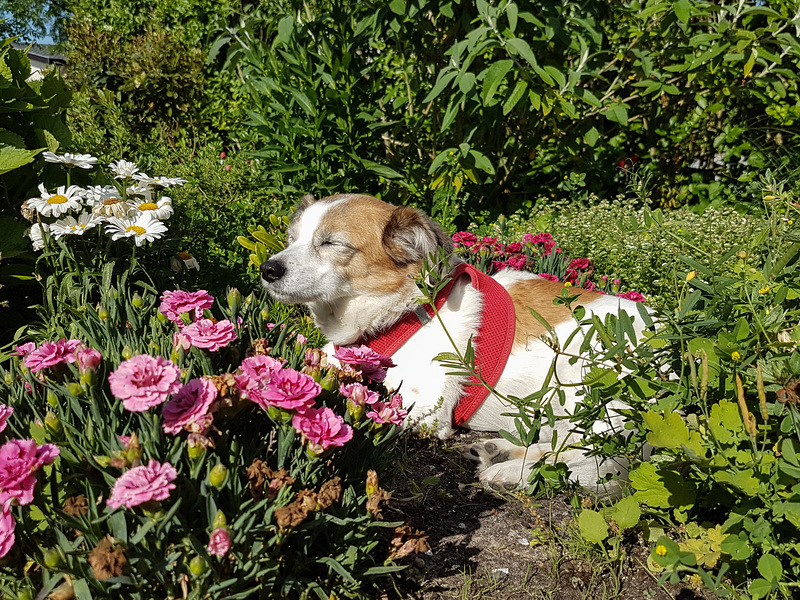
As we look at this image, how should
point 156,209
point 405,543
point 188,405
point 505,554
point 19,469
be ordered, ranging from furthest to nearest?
point 156,209
point 505,554
point 405,543
point 188,405
point 19,469

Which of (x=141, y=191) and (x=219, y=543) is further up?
(x=141, y=191)

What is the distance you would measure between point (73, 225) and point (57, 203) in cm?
10

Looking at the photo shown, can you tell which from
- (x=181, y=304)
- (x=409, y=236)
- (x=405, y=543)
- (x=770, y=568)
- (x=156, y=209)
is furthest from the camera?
(x=409, y=236)

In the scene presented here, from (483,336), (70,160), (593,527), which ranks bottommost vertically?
(593,527)

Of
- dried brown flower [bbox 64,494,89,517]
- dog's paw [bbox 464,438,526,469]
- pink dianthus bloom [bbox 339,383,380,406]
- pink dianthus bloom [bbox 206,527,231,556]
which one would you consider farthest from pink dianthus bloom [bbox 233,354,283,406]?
dog's paw [bbox 464,438,526,469]

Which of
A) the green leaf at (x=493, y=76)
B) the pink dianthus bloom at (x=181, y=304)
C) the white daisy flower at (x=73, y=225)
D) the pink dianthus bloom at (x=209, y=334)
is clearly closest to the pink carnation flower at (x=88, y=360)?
the pink dianthus bloom at (x=209, y=334)

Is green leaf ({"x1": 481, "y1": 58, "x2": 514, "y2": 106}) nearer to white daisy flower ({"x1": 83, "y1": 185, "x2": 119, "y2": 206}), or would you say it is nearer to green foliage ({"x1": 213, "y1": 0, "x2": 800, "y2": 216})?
green foliage ({"x1": 213, "y1": 0, "x2": 800, "y2": 216})

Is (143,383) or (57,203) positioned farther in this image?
(57,203)

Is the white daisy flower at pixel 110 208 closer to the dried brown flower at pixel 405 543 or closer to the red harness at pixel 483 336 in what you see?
the red harness at pixel 483 336

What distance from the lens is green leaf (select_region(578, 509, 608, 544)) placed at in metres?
1.94

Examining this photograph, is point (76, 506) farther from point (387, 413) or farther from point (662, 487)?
point (662, 487)

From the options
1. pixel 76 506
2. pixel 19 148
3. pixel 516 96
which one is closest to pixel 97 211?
pixel 19 148

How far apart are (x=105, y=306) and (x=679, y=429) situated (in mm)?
1840

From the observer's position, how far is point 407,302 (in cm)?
308
